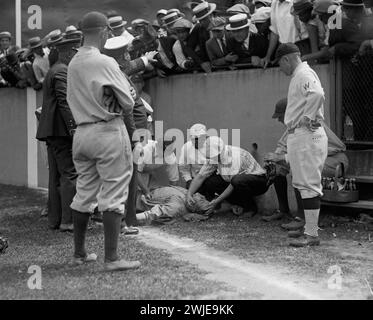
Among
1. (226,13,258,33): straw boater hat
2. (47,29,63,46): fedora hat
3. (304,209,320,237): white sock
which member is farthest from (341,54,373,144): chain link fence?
(47,29,63,46): fedora hat

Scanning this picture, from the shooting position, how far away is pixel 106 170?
5.35m

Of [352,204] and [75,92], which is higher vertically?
[75,92]

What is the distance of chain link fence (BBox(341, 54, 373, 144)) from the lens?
25.1 feet

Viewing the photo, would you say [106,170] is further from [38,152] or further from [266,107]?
[38,152]

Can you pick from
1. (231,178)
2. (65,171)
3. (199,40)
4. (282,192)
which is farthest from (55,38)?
(282,192)

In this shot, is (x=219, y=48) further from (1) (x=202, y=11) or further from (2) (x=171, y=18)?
(2) (x=171, y=18)

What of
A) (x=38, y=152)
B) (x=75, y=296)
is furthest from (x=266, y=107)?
(x=38, y=152)

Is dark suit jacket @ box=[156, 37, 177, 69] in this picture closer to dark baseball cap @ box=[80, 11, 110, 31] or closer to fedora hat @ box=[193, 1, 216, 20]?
fedora hat @ box=[193, 1, 216, 20]

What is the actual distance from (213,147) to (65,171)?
185 cm

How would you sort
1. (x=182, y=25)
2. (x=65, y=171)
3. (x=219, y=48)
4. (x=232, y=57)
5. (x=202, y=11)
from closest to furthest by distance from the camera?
1. (x=65, y=171)
2. (x=232, y=57)
3. (x=219, y=48)
4. (x=202, y=11)
5. (x=182, y=25)

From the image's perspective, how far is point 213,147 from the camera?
8141 millimetres

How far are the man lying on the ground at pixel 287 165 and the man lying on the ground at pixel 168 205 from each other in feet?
2.81

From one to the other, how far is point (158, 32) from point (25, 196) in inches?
131

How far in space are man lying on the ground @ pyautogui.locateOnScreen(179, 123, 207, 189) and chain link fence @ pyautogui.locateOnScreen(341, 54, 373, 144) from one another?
1707 mm
